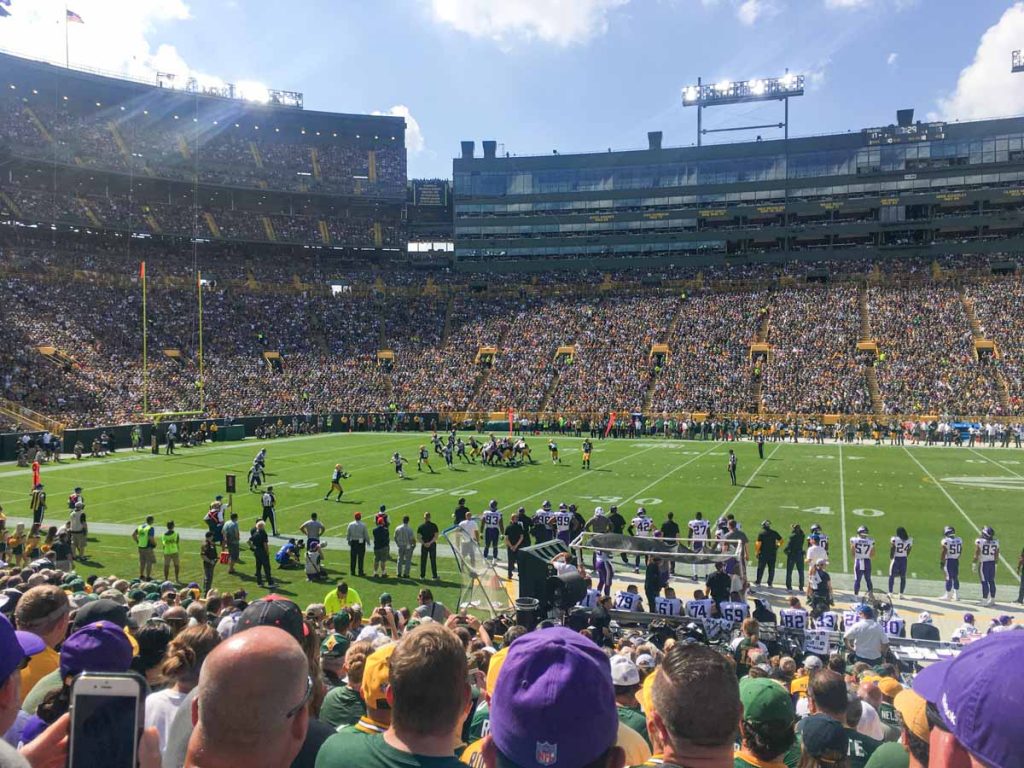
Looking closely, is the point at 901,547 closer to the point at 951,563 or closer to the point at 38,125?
the point at 951,563

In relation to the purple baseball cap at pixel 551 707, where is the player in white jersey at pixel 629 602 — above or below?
below

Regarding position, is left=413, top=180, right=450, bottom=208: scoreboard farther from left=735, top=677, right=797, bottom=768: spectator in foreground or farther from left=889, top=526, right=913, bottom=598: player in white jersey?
left=735, top=677, right=797, bottom=768: spectator in foreground

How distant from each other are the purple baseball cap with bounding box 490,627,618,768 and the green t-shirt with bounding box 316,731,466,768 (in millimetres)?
210

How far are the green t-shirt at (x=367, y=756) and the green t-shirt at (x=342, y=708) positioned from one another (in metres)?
1.62

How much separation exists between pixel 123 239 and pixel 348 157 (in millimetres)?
22857

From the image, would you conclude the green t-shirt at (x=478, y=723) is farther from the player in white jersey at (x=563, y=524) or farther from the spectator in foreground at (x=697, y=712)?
the player in white jersey at (x=563, y=524)

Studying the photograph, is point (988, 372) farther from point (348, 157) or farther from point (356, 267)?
point (348, 157)

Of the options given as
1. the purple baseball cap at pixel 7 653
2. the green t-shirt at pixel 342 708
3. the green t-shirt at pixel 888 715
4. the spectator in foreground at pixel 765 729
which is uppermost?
the purple baseball cap at pixel 7 653

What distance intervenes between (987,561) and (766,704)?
1395 cm

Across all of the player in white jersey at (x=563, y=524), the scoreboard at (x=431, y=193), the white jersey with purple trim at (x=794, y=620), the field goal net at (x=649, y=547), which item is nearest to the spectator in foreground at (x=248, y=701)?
the white jersey with purple trim at (x=794, y=620)

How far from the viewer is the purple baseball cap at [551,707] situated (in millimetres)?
2170

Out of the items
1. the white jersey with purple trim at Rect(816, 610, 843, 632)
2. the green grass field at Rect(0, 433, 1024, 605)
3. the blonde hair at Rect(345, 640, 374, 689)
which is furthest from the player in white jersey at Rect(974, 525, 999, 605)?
the blonde hair at Rect(345, 640, 374, 689)

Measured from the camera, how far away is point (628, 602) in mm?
11719

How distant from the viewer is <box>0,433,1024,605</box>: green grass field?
60.1ft
